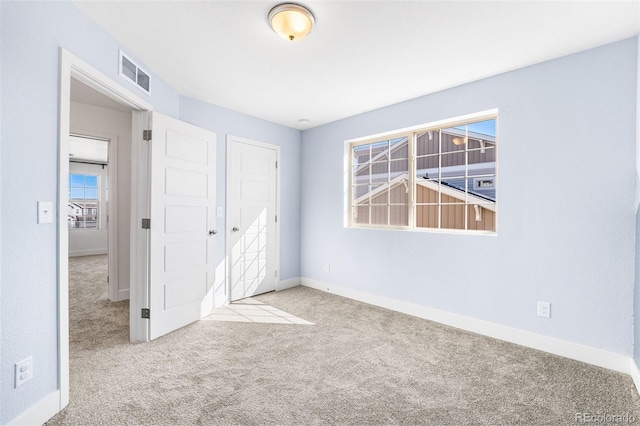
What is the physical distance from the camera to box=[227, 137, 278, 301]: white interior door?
3953 mm

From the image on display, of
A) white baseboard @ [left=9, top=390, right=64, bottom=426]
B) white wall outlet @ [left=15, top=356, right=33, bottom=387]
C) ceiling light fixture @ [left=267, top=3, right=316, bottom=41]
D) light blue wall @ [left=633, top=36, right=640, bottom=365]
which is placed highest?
ceiling light fixture @ [left=267, top=3, right=316, bottom=41]

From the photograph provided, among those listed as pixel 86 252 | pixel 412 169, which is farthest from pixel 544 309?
pixel 86 252

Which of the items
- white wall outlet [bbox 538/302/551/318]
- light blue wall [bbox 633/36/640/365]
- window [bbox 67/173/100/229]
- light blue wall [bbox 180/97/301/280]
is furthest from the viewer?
window [bbox 67/173/100/229]

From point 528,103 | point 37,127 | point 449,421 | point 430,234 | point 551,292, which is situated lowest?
point 449,421

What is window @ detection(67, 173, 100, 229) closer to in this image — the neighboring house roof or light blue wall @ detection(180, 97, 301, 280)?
light blue wall @ detection(180, 97, 301, 280)

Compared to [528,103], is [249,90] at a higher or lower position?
higher

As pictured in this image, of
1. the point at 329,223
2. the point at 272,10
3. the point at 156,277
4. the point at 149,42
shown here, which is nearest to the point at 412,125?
the point at 329,223

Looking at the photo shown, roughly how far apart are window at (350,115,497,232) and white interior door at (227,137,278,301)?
121 cm

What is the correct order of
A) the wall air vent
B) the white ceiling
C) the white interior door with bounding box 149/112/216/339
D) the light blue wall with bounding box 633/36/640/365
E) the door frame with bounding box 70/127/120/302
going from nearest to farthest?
the white ceiling → the light blue wall with bounding box 633/36/640/365 → the wall air vent → the white interior door with bounding box 149/112/216/339 → the door frame with bounding box 70/127/120/302

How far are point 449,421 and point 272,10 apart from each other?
2.71 m

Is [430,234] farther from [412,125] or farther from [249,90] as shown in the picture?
[249,90]

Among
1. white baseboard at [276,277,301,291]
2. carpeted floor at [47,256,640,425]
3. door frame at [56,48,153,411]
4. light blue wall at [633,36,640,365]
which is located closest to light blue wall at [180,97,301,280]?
white baseboard at [276,277,301,291]

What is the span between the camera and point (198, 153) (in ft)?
10.7

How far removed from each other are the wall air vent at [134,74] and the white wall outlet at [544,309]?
3.95 meters
